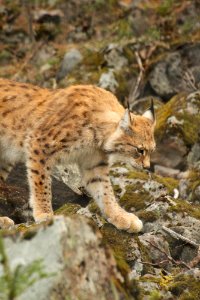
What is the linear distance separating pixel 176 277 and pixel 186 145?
23.0 feet

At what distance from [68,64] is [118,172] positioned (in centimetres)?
958

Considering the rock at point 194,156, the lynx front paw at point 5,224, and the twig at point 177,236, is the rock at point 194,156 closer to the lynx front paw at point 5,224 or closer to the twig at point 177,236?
the twig at point 177,236

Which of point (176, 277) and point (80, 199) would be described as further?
point (80, 199)

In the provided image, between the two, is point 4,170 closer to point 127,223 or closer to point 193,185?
point 127,223

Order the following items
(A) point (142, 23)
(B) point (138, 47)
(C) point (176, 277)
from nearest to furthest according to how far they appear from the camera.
→ 1. (C) point (176, 277)
2. (B) point (138, 47)
3. (A) point (142, 23)

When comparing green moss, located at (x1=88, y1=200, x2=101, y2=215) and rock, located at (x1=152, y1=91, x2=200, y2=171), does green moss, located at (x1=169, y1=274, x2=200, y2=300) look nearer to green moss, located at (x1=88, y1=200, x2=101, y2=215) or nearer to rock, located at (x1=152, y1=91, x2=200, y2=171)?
green moss, located at (x1=88, y1=200, x2=101, y2=215)

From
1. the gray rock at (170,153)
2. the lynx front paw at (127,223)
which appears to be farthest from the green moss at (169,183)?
the lynx front paw at (127,223)

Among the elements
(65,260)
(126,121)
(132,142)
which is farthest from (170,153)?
(65,260)

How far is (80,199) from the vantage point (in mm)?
10023

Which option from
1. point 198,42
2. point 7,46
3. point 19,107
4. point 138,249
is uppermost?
point 19,107

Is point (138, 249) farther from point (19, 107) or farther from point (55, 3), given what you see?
point (55, 3)

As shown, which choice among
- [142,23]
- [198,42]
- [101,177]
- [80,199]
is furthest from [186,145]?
[142,23]

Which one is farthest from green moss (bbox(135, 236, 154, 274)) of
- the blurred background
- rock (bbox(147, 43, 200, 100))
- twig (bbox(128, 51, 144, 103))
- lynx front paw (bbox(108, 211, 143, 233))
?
rock (bbox(147, 43, 200, 100))

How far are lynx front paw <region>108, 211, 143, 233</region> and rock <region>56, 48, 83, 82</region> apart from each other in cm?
1213
